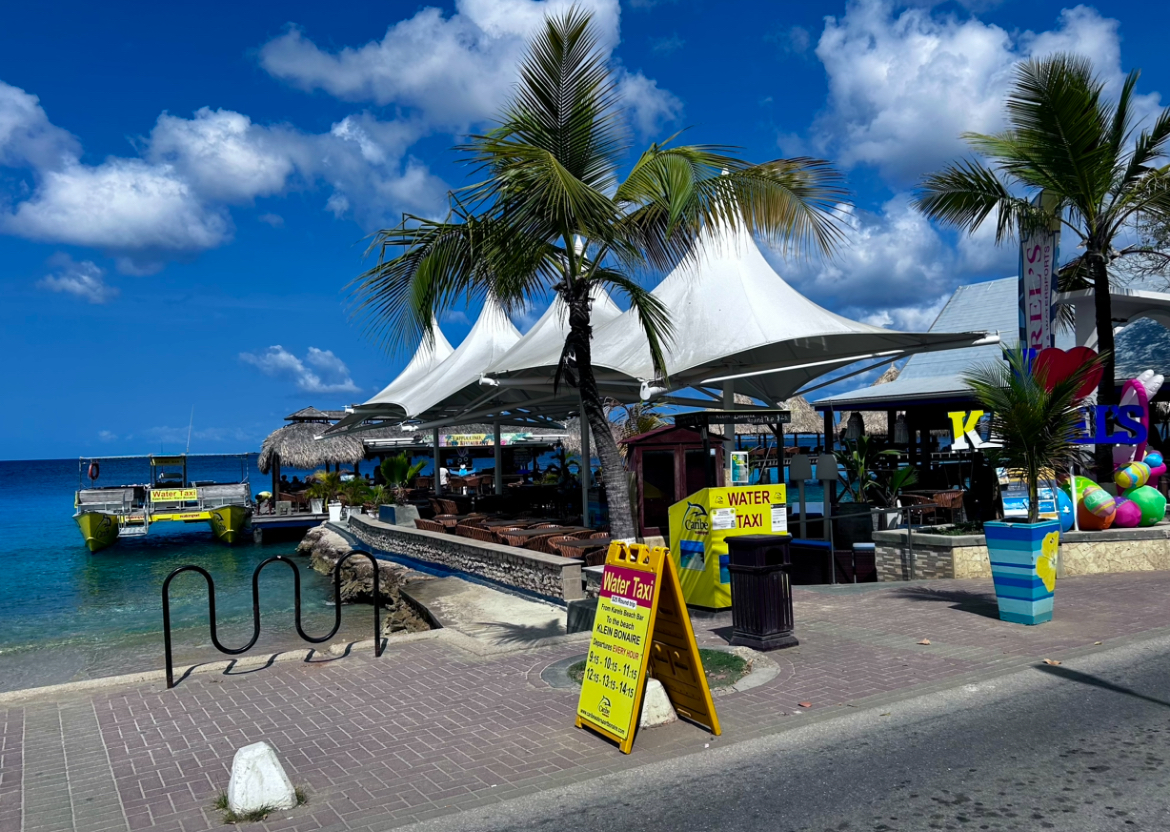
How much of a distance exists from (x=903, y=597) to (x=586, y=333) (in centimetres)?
533

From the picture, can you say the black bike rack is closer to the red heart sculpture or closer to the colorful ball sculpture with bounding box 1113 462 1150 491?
the red heart sculpture

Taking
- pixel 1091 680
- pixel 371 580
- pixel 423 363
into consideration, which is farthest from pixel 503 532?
pixel 423 363

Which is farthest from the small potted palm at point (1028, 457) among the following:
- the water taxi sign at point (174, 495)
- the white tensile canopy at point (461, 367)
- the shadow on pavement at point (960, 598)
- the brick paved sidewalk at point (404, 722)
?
the water taxi sign at point (174, 495)

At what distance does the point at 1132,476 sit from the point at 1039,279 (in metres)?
3.26

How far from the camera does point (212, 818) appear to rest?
15.2 feet

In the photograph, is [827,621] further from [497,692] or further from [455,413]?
[455,413]

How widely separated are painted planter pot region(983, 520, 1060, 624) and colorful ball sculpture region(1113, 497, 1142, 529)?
425cm

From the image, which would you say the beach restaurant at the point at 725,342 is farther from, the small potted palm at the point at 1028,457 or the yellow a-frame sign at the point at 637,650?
the yellow a-frame sign at the point at 637,650

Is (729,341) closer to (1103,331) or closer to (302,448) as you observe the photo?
(1103,331)

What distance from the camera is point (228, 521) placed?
3212 centimetres

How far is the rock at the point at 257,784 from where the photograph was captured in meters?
4.65

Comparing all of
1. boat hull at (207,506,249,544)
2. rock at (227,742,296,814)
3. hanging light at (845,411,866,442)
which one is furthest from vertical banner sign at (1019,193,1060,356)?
boat hull at (207,506,249,544)

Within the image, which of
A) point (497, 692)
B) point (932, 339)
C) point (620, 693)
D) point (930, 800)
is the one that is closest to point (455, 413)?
point (932, 339)

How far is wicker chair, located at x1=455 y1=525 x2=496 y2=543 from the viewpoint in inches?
673
